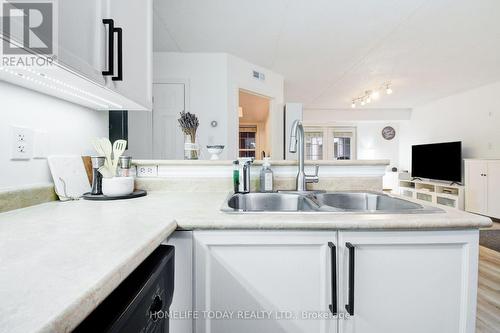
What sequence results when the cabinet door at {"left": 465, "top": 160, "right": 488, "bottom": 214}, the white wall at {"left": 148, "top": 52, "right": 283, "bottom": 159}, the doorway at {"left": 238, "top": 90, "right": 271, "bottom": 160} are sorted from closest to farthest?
the white wall at {"left": 148, "top": 52, "right": 283, "bottom": 159}, the cabinet door at {"left": 465, "top": 160, "right": 488, "bottom": 214}, the doorway at {"left": 238, "top": 90, "right": 271, "bottom": 160}

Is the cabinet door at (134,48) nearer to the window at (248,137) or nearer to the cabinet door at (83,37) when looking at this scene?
the cabinet door at (83,37)

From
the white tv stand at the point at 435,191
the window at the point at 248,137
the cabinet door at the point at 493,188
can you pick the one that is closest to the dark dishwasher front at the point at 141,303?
the white tv stand at the point at 435,191

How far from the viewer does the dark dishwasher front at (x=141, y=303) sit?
1.27 ft

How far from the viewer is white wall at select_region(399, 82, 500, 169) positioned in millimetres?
4376

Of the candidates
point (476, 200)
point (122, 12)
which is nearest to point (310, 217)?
point (122, 12)

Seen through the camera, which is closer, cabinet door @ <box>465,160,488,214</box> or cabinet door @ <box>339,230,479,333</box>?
cabinet door @ <box>339,230,479,333</box>

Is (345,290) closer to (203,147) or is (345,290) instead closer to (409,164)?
(203,147)

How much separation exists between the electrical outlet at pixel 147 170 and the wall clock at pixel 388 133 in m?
7.41

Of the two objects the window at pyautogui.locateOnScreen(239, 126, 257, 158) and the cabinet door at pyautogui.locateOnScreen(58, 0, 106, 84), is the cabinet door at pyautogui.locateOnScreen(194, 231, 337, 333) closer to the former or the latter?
the cabinet door at pyautogui.locateOnScreen(58, 0, 106, 84)

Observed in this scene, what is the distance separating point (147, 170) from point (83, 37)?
81 centimetres

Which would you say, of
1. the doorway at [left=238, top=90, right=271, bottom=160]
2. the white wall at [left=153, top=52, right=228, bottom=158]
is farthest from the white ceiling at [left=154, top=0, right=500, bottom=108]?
the doorway at [left=238, top=90, right=271, bottom=160]

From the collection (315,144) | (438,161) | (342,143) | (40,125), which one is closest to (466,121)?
(438,161)

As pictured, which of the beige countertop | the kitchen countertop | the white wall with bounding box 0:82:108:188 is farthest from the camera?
the beige countertop

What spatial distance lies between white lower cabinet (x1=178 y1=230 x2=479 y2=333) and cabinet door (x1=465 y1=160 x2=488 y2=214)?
4.67 meters
